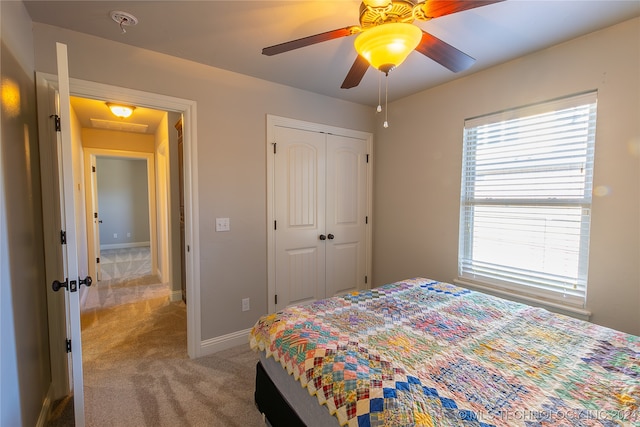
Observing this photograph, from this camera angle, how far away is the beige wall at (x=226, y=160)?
225 centimetres

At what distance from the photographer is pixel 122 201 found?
292 inches

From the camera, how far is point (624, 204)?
183 centimetres

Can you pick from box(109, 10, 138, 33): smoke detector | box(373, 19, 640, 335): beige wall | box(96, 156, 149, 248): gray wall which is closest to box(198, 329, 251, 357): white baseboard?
box(373, 19, 640, 335): beige wall

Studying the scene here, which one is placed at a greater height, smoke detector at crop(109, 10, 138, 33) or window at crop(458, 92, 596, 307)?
smoke detector at crop(109, 10, 138, 33)

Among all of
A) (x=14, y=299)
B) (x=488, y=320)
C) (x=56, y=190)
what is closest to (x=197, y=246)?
(x=56, y=190)

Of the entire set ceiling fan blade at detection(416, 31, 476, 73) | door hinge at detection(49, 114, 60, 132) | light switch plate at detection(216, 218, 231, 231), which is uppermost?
ceiling fan blade at detection(416, 31, 476, 73)

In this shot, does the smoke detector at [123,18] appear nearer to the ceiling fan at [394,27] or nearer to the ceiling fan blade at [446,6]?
the ceiling fan at [394,27]

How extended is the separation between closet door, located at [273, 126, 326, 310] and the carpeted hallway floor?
79 cm

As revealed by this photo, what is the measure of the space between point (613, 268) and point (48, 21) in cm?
399

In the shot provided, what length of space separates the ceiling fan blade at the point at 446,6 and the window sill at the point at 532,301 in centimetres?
213

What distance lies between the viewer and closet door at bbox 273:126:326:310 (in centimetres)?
291

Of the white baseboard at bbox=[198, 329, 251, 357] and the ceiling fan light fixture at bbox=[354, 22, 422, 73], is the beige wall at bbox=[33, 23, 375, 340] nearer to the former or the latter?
the white baseboard at bbox=[198, 329, 251, 357]

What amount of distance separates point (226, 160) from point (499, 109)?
239cm

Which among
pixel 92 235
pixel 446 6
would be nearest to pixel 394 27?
pixel 446 6
